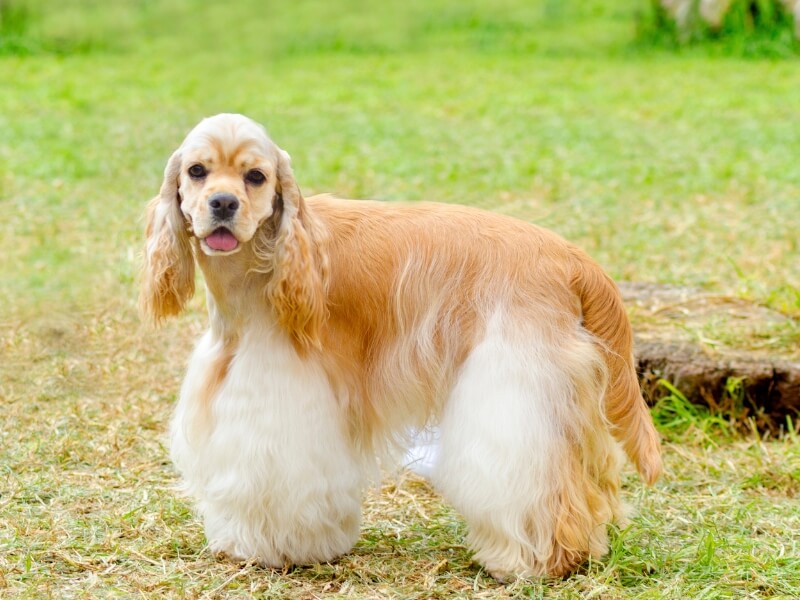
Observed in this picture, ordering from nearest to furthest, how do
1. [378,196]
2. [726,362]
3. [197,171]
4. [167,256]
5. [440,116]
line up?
1. [197,171]
2. [167,256]
3. [726,362]
4. [378,196]
5. [440,116]

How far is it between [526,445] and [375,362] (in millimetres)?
593

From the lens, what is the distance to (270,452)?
153 inches

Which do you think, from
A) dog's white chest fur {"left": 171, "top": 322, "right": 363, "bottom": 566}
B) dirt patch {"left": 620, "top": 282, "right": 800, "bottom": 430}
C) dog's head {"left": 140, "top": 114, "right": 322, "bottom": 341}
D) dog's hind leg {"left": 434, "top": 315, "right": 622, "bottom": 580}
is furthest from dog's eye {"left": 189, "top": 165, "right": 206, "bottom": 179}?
dirt patch {"left": 620, "top": 282, "right": 800, "bottom": 430}

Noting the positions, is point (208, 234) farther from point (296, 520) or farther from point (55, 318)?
point (55, 318)

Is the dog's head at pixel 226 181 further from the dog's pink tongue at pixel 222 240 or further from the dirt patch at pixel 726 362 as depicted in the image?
the dirt patch at pixel 726 362

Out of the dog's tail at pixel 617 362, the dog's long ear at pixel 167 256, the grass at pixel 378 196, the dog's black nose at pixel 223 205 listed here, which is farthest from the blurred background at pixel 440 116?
the dog's black nose at pixel 223 205

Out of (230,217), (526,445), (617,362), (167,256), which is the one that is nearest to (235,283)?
(167,256)

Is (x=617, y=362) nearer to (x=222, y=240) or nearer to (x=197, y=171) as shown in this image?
(x=222, y=240)

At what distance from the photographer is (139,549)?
4.21m

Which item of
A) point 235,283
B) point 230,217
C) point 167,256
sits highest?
point 230,217

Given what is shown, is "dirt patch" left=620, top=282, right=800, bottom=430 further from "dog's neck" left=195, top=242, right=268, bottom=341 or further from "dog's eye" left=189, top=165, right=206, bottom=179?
"dog's eye" left=189, top=165, right=206, bottom=179

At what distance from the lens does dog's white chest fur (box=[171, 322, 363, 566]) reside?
389cm

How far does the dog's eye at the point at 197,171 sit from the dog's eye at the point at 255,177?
0.44 ft

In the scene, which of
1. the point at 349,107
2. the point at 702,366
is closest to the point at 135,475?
the point at 702,366
